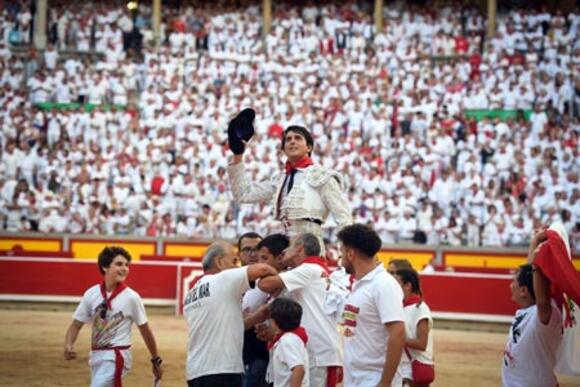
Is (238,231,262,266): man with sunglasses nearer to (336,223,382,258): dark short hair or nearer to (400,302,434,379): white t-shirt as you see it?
(400,302,434,379): white t-shirt

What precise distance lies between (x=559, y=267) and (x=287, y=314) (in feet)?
4.62

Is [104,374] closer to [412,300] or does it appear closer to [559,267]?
[412,300]

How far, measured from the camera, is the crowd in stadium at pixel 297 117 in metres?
20.1

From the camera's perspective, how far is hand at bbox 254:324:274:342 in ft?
20.4

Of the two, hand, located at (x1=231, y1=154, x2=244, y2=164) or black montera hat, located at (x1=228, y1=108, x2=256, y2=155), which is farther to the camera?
hand, located at (x1=231, y1=154, x2=244, y2=164)

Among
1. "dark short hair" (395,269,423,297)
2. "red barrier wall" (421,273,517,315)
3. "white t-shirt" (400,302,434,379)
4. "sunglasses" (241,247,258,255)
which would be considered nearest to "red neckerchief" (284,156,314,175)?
"sunglasses" (241,247,258,255)

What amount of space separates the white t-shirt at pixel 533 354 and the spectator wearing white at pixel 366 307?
78 centimetres

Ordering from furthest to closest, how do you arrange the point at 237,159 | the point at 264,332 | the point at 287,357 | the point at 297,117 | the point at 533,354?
1. the point at 297,117
2. the point at 237,159
3. the point at 264,332
4. the point at 533,354
5. the point at 287,357

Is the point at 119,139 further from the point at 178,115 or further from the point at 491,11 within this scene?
the point at 491,11

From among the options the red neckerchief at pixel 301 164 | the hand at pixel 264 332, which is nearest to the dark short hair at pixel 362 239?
the hand at pixel 264 332

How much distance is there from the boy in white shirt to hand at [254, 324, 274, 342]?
0.33 m

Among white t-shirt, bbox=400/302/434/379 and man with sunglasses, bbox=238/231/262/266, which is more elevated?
man with sunglasses, bbox=238/231/262/266

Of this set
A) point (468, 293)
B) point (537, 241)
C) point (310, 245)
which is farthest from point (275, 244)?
point (468, 293)

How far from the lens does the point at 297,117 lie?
74.0 ft
